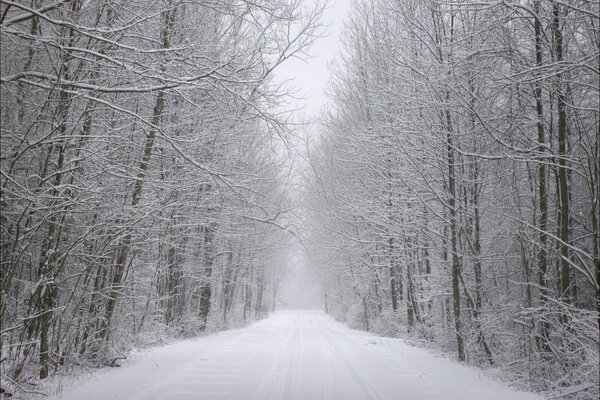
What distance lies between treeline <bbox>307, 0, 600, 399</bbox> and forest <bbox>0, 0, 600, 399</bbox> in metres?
0.07

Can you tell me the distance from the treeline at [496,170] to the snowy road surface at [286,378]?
1075 mm

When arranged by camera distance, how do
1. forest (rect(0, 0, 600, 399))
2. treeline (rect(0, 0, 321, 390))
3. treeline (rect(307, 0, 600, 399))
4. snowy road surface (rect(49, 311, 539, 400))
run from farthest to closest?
treeline (rect(307, 0, 600, 399)), snowy road surface (rect(49, 311, 539, 400)), forest (rect(0, 0, 600, 399)), treeline (rect(0, 0, 321, 390))

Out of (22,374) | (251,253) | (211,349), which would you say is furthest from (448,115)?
(251,253)

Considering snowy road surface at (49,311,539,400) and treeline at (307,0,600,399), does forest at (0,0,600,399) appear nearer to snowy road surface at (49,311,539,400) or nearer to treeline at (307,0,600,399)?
treeline at (307,0,600,399)

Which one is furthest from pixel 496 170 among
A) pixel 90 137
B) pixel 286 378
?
pixel 90 137

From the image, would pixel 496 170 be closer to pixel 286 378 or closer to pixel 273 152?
pixel 273 152

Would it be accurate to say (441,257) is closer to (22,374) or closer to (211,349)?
(211,349)

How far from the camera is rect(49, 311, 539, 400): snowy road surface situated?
545 cm

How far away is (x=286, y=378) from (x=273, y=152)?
179 inches

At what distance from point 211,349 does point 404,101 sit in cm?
784

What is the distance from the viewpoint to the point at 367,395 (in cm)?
548

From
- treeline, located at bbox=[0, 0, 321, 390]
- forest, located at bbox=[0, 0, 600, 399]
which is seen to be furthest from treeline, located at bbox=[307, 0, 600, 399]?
treeline, located at bbox=[0, 0, 321, 390]

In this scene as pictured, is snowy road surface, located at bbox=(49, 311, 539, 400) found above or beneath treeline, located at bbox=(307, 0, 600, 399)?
beneath

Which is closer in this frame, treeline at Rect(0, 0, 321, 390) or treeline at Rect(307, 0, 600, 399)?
treeline at Rect(0, 0, 321, 390)
